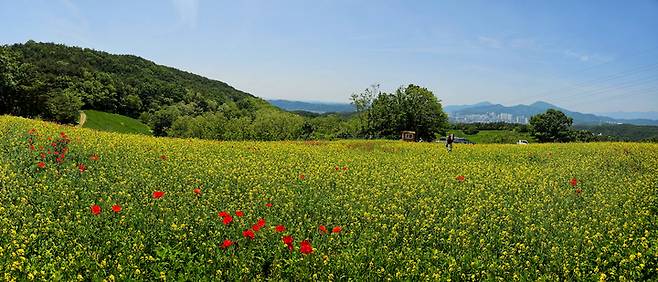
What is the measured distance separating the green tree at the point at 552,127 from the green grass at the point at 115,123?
361ft

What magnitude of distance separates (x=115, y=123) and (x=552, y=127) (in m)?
125

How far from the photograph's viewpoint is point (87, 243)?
729cm

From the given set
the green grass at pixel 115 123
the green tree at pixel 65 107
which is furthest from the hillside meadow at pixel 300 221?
the green grass at pixel 115 123

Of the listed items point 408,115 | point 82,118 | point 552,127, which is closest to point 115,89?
point 82,118

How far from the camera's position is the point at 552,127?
347 feet

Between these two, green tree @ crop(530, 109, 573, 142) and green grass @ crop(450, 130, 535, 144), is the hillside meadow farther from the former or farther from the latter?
green grass @ crop(450, 130, 535, 144)

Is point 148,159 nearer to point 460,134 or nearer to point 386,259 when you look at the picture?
point 386,259

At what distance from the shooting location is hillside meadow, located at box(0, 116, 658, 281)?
700 cm

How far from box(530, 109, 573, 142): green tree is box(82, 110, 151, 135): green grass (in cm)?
10993

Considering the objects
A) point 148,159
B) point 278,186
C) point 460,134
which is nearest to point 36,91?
point 148,159

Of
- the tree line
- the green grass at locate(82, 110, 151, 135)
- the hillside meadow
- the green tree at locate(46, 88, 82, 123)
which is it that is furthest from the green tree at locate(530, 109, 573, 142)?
the green tree at locate(46, 88, 82, 123)

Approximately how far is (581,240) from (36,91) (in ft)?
261

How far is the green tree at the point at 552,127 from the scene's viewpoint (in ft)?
346

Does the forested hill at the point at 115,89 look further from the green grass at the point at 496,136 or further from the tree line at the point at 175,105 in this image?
the green grass at the point at 496,136
